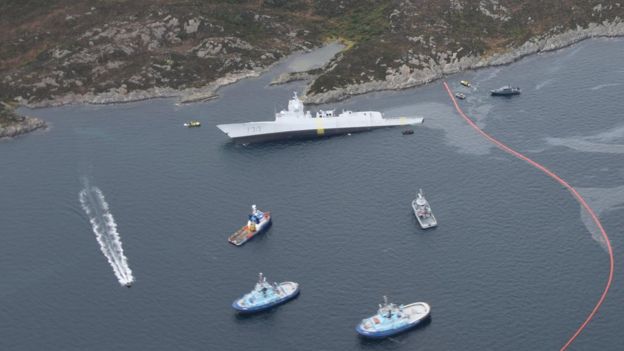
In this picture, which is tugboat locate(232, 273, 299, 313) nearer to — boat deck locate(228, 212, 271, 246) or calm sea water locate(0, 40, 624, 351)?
calm sea water locate(0, 40, 624, 351)

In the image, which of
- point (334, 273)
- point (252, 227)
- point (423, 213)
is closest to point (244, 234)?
point (252, 227)

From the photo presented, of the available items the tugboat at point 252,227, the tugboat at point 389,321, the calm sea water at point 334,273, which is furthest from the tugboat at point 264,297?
the tugboat at point 252,227

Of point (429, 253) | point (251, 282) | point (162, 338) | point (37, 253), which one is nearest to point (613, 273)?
point (429, 253)

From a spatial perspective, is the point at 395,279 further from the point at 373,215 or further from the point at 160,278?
the point at 160,278

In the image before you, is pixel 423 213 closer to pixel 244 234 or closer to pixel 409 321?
pixel 409 321

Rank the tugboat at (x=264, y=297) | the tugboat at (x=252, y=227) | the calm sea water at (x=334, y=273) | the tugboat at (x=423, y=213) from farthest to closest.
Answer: the tugboat at (x=252, y=227)
the tugboat at (x=423, y=213)
the tugboat at (x=264, y=297)
the calm sea water at (x=334, y=273)

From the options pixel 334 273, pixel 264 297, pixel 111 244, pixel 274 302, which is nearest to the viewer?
pixel 274 302

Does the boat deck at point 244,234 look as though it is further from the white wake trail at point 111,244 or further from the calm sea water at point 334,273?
the white wake trail at point 111,244
